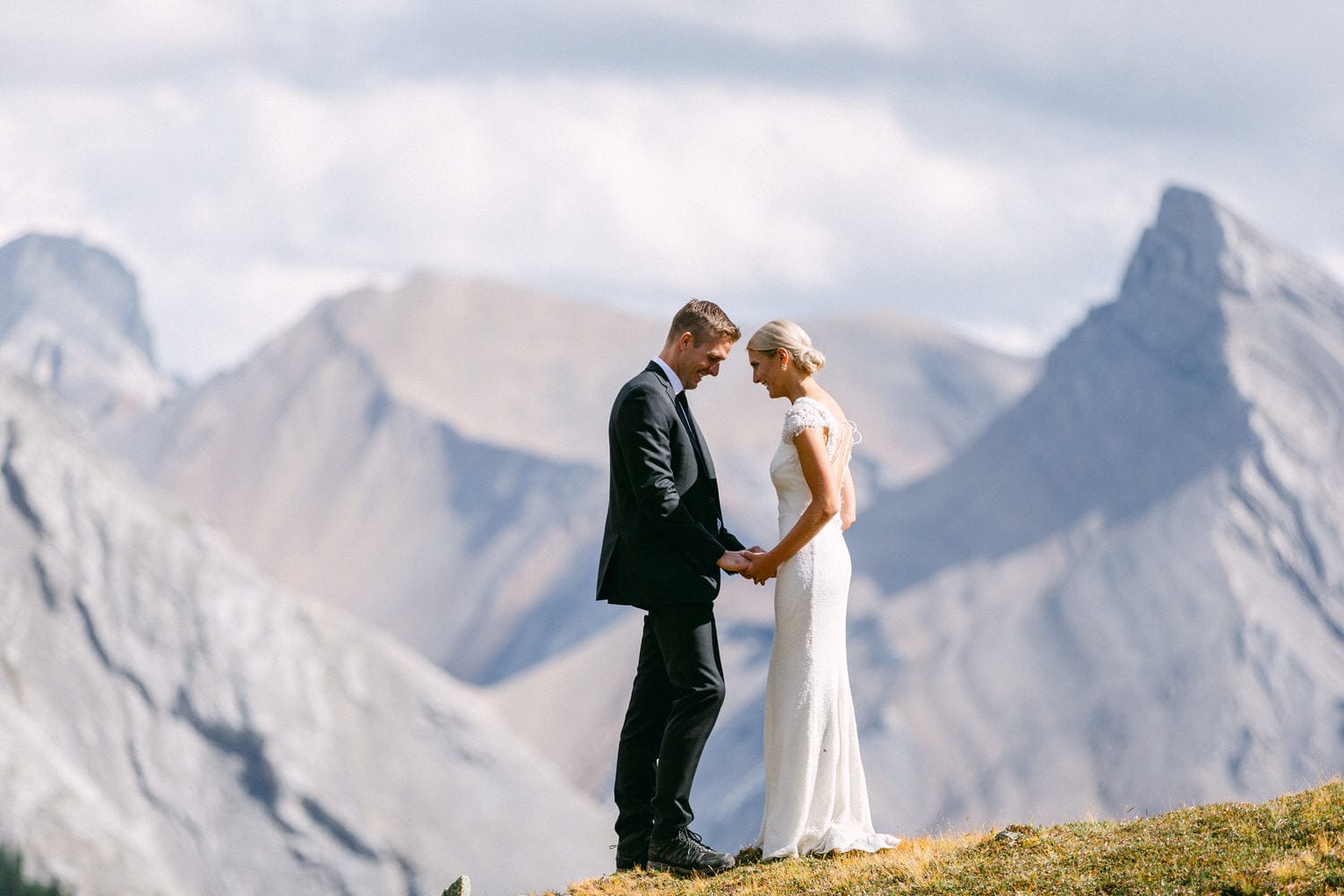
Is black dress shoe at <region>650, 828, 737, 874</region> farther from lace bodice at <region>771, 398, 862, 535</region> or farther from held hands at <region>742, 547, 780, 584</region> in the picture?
lace bodice at <region>771, 398, 862, 535</region>

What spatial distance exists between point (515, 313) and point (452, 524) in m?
27.4

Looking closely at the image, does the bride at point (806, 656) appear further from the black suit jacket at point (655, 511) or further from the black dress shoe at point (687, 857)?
the black suit jacket at point (655, 511)

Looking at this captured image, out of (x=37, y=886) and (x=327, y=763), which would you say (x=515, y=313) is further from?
(x=37, y=886)

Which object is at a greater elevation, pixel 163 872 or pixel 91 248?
pixel 91 248

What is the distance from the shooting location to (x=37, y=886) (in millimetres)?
39531

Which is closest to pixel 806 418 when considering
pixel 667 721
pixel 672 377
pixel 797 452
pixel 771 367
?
pixel 797 452

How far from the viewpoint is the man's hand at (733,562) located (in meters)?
8.20

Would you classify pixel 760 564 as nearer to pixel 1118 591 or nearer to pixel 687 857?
pixel 687 857

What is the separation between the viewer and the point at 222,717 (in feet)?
173

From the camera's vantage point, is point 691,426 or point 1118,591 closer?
point 691,426

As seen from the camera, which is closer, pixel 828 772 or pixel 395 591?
pixel 828 772

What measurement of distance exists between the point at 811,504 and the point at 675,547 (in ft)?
2.52

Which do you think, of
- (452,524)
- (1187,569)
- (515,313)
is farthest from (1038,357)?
(1187,569)

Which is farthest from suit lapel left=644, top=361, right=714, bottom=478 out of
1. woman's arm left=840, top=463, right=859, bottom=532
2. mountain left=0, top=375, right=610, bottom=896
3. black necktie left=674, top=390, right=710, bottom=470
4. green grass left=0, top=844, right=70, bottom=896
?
mountain left=0, top=375, right=610, bottom=896
